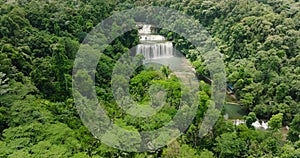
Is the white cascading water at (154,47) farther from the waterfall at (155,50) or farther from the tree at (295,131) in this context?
the tree at (295,131)

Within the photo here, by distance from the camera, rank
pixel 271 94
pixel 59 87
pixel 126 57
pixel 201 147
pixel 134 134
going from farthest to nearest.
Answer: pixel 126 57 → pixel 271 94 → pixel 59 87 → pixel 201 147 → pixel 134 134

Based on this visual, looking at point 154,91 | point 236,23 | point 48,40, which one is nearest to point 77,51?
point 48,40

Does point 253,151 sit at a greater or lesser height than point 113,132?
lesser

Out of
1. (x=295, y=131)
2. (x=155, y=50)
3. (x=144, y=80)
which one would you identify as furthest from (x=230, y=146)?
(x=155, y=50)

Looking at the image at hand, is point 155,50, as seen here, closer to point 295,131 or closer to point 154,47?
point 154,47

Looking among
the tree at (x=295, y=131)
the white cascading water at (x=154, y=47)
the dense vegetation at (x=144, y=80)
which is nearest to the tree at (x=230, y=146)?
the dense vegetation at (x=144, y=80)

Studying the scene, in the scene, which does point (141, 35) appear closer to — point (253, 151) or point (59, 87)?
point (59, 87)
